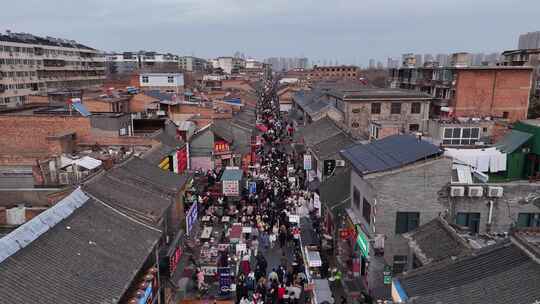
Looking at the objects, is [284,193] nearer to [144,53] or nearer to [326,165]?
[326,165]

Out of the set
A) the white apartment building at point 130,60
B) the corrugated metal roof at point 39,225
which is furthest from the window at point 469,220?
the white apartment building at point 130,60

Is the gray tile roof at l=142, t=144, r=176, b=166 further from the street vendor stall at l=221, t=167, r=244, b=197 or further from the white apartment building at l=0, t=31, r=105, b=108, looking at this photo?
the white apartment building at l=0, t=31, r=105, b=108

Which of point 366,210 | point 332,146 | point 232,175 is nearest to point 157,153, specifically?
point 232,175

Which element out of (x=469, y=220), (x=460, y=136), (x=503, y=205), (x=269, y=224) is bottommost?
(x=269, y=224)

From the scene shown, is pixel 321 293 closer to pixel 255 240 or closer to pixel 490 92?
pixel 255 240

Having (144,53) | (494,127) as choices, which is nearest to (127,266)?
(494,127)

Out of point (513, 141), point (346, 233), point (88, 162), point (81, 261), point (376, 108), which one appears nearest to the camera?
point (81, 261)
